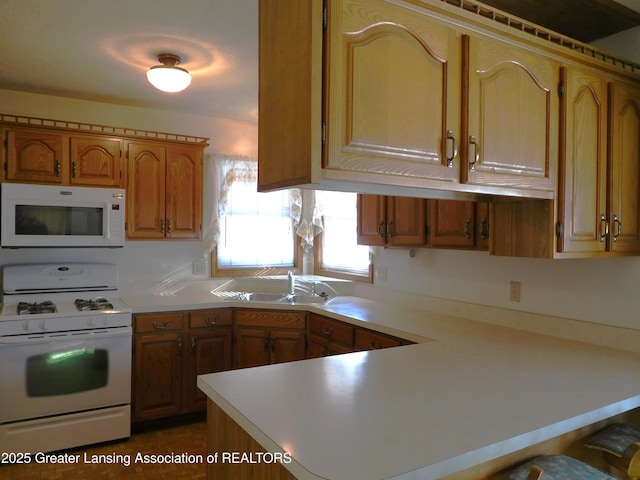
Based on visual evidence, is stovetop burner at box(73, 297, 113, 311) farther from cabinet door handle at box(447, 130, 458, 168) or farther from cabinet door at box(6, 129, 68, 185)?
cabinet door handle at box(447, 130, 458, 168)

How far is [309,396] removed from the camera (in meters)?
1.38

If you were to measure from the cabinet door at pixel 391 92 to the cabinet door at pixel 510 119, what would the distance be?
0.28 feet

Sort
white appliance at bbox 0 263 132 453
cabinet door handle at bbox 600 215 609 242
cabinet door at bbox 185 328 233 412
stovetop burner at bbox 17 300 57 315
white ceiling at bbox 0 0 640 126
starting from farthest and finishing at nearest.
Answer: cabinet door at bbox 185 328 233 412 < stovetop burner at bbox 17 300 57 315 < white appliance at bbox 0 263 132 453 < white ceiling at bbox 0 0 640 126 < cabinet door handle at bbox 600 215 609 242

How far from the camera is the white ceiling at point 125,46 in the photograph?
213 cm

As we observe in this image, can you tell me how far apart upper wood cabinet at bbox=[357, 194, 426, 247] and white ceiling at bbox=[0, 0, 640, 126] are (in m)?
1.18

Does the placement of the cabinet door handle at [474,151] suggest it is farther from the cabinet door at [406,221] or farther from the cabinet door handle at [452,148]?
the cabinet door at [406,221]

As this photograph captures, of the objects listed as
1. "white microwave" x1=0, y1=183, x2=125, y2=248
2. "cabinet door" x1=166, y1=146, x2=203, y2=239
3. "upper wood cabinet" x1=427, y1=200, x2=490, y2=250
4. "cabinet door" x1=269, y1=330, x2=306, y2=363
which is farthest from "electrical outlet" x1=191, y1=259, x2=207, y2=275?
"upper wood cabinet" x1=427, y1=200, x2=490, y2=250

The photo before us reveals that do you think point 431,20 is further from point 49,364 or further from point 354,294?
point 49,364

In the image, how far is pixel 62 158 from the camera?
3117 millimetres

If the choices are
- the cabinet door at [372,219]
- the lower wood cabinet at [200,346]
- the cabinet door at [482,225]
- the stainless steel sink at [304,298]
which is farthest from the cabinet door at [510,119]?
the stainless steel sink at [304,298]

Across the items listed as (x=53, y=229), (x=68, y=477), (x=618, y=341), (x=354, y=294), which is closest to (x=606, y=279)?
(x=618, y=341)

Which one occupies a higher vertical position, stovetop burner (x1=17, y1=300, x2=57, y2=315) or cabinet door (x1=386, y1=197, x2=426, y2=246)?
cabinet door (x1=386, y1=197, x2=426, y2=246)

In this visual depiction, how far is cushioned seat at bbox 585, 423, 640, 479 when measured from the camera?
55.0 inches

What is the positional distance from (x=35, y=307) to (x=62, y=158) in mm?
1019
